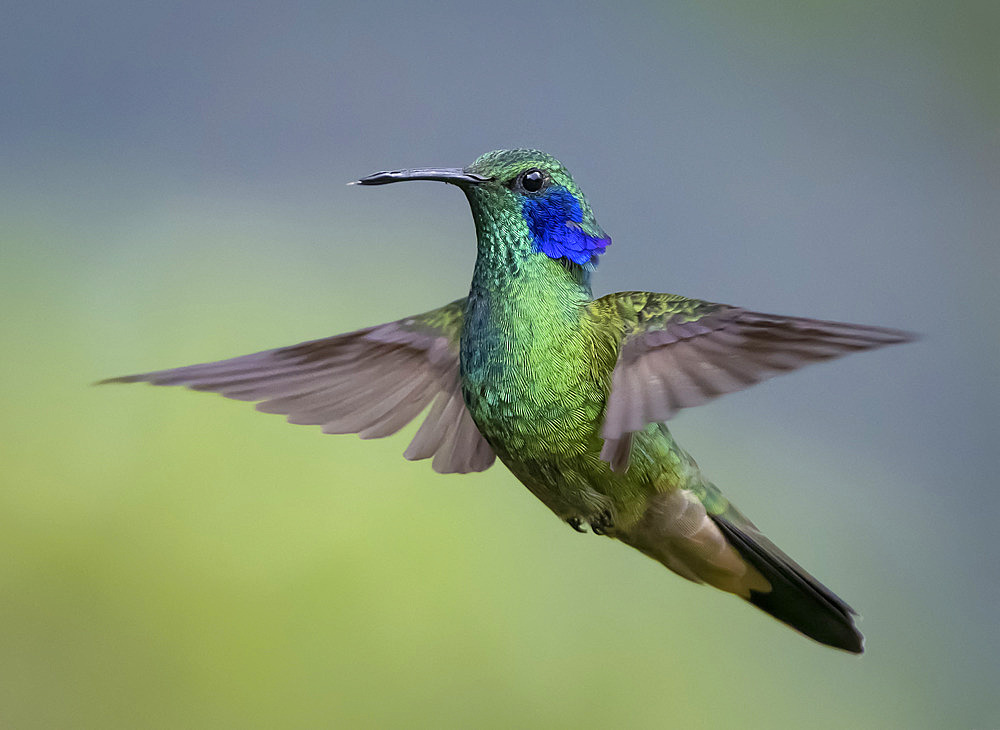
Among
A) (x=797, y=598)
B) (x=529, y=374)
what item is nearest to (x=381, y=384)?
(x=529, y=374)

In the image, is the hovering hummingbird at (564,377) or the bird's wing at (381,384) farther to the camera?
the bird's wing at (381,384)

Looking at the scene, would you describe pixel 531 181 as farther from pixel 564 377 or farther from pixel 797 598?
pixel 797 598

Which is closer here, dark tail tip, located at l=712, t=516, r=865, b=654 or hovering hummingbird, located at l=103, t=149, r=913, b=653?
hovering hummingbird, located at l=103, t=149, r=913, b=653

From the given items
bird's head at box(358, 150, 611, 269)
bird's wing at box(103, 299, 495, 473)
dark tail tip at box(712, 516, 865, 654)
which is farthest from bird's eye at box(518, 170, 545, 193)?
dark tail tip at box(712, 516, 865, 654)

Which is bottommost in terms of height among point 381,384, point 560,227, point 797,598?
point 797,598

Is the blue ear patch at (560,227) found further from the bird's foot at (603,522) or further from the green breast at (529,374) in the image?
the bird's foot at (603,522)

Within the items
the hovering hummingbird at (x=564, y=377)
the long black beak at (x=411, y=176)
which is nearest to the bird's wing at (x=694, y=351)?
the hovering hummingbird at (x=564, y=377)

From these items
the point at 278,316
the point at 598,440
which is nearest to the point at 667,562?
the point at 598,440

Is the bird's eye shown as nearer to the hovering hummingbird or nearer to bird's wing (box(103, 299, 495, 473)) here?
Result: the hovering hummingbird
